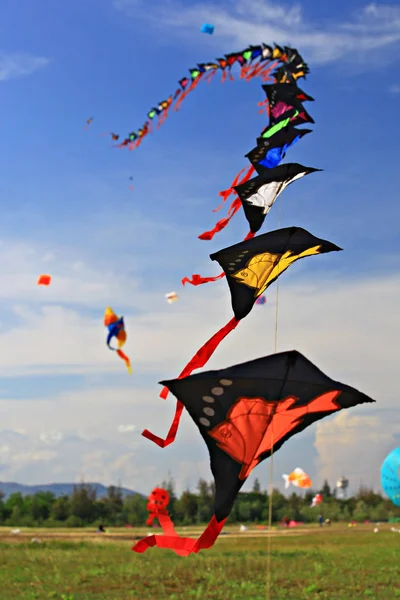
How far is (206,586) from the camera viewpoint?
11930mm

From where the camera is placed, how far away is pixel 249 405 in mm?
3268

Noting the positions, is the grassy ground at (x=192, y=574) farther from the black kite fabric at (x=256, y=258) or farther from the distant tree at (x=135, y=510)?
the distant tree at (x=135, y=510)

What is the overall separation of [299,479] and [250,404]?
29.4 meters

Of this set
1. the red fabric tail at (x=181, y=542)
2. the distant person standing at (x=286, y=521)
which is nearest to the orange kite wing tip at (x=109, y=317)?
the red fabric tail at (x=181, y=542)

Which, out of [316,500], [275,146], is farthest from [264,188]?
[316,500]

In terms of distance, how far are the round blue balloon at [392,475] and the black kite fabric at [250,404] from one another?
17.8 metres

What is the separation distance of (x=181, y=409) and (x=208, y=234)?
315 cm

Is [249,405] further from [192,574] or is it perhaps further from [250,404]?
[192,574]

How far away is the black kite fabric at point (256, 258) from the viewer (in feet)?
13.0

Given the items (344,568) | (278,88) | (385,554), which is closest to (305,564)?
(344,568)

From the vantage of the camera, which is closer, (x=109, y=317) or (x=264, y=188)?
(x=264, y=188)

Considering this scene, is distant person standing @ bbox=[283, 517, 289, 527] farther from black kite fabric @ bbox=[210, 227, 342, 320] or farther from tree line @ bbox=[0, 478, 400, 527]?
black kite fabric @ bbox=[210, 227, 342, 320]

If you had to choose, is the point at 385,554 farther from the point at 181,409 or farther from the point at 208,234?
the point at 181,409

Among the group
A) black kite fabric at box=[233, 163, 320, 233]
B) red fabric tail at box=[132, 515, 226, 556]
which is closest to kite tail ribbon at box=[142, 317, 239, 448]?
red fabric tail at box=[132, 515, 226, 556]
